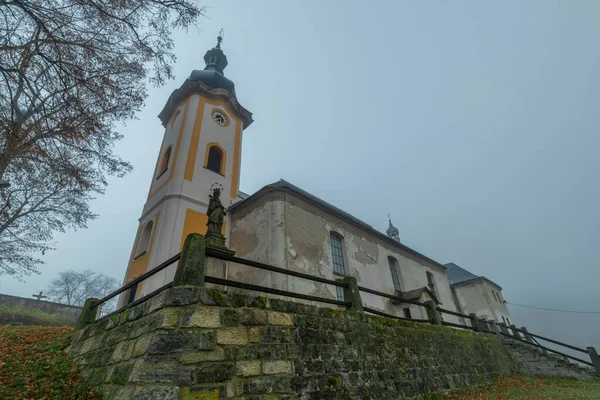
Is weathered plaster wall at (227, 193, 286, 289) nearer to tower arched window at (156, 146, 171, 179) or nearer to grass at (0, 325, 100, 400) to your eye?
tower arched window at (156, 146, 171, 179)

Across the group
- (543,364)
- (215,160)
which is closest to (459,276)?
(543,364)

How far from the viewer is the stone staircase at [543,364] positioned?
11219 mm

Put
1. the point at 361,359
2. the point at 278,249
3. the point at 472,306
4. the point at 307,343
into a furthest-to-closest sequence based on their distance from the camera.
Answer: the point at 472,306
the point at 278,249
the point at 361,359
the point at 307,343

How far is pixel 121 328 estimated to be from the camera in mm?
4172

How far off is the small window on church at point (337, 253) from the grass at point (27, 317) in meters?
14.0

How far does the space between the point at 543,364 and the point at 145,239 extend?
17.0m

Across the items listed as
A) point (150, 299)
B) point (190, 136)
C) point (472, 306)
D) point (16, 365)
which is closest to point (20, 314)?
point (190, 136)

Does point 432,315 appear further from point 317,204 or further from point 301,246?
point 317,204

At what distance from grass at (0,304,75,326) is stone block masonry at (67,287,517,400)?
12.0m

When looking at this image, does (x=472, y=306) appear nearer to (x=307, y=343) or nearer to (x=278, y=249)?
(x=278, y=249)

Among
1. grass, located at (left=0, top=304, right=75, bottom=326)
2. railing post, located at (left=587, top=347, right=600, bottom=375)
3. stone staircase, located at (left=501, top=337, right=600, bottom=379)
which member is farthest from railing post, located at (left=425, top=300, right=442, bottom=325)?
grass, located at (left=0, top=304, right=75, bottom=326)

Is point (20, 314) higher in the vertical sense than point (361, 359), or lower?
higher

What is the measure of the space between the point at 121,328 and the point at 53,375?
5.36ft

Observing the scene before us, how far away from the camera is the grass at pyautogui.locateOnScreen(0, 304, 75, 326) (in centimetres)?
1351
